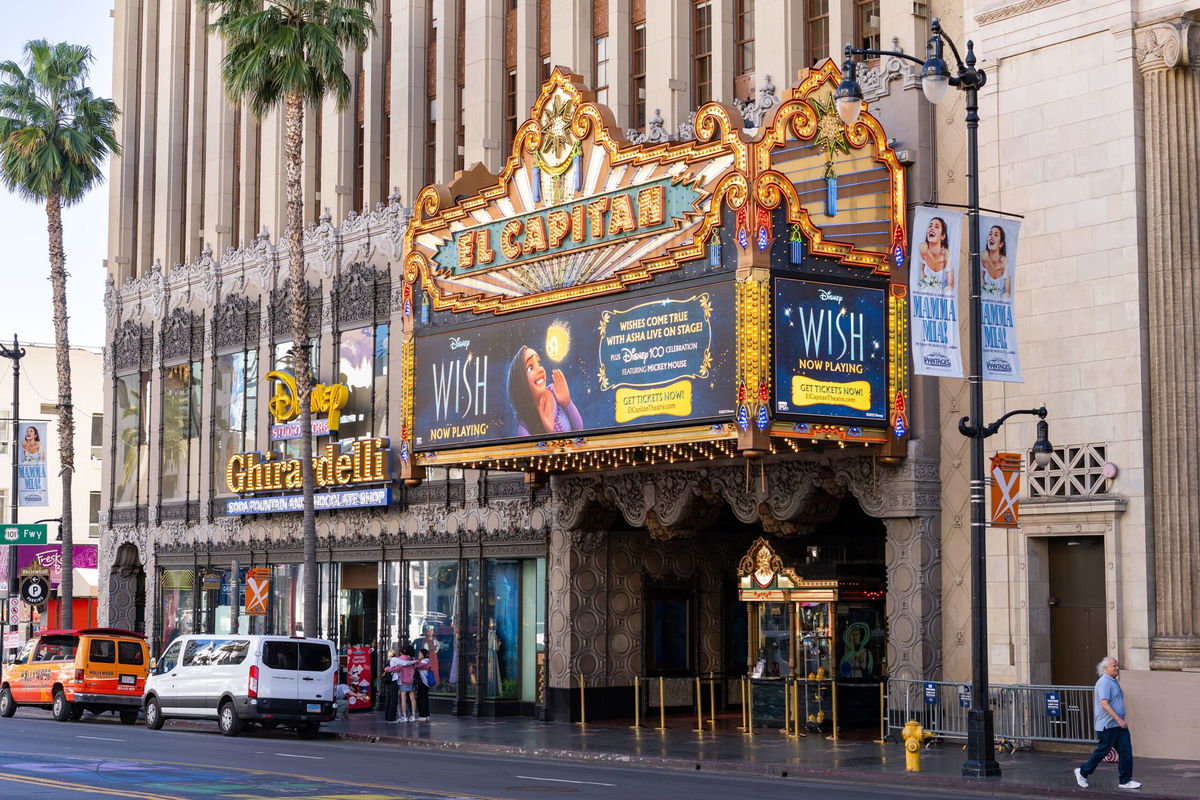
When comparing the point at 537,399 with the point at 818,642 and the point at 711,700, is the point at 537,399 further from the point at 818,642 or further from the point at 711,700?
the point at 711,700

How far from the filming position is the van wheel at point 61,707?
37344 mm

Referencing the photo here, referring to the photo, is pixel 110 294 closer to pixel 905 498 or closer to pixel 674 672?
pixel 674 672

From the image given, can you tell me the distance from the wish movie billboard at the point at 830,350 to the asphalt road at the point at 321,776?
252 inches

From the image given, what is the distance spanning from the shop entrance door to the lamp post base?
5115mm

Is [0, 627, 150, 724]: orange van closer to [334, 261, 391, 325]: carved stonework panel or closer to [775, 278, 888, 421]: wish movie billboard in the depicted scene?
[334, 261, 391, 325]: carved stonework panel

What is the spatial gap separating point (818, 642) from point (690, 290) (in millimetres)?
8159

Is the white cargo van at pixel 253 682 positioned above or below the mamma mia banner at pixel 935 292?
below

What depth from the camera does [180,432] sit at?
1923 inches

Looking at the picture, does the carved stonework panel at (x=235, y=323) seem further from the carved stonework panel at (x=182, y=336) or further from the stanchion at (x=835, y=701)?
the stanchion at (x=835, y=701)

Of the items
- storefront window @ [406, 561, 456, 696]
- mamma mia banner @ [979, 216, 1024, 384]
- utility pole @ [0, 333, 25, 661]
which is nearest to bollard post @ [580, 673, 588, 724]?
storefront window @ [406, 561, 456, 696]

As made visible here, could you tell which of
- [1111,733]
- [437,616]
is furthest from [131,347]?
[1111,733]

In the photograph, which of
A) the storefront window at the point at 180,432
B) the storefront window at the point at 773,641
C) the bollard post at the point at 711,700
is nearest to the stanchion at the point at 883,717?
the storefront window at the point at 773,641

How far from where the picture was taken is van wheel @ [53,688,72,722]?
37344 millimetres

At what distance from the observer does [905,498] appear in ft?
92.3
